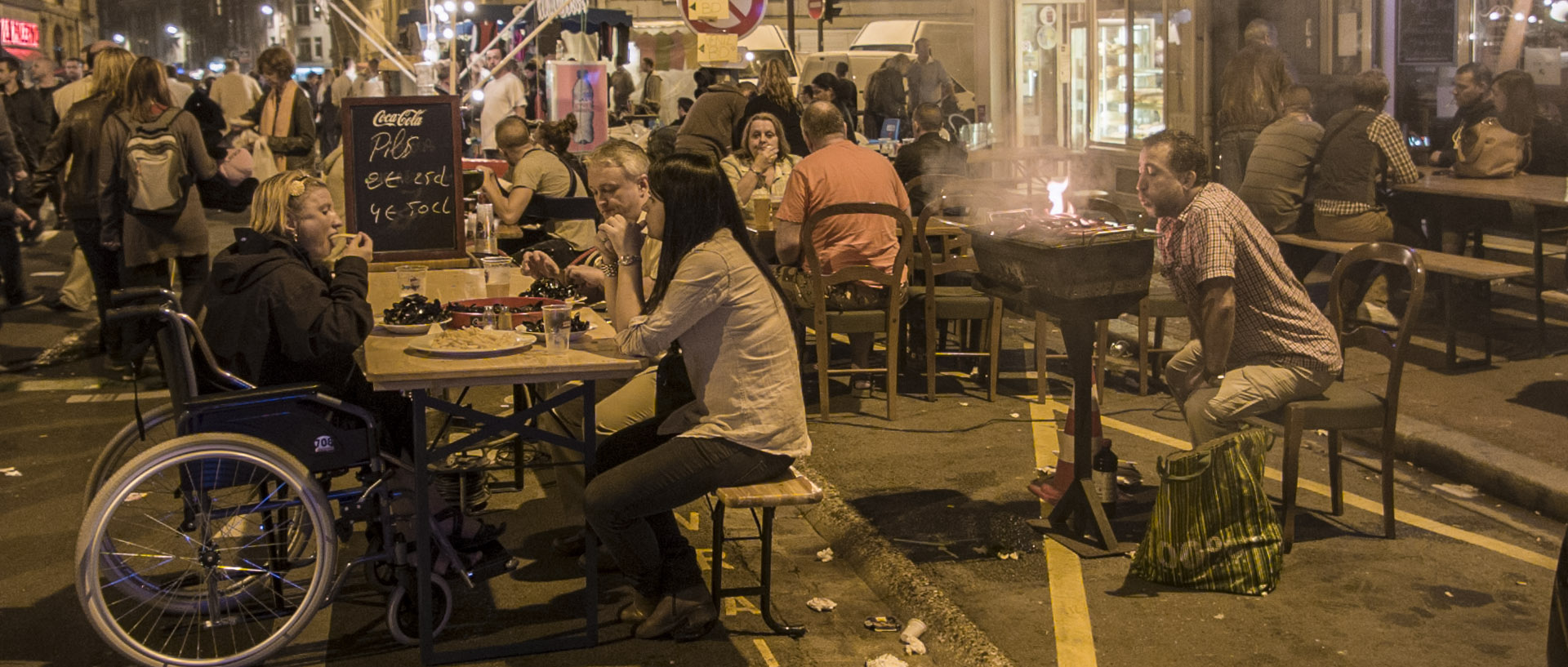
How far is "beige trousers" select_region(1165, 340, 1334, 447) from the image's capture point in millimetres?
5242

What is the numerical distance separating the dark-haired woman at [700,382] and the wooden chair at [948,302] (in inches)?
117

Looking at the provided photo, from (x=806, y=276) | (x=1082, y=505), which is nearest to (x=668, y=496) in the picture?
(x=1082, y=505)

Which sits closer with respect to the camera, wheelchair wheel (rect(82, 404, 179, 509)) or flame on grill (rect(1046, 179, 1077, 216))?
wheelchair wheel (rect(82, 404, 179, 509))

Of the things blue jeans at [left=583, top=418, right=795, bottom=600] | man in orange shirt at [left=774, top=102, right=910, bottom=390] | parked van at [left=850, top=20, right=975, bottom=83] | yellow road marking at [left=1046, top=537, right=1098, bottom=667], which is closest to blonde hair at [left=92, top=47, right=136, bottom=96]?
man in orange shirt at [left=774, top=102, right=910, bottom=390]

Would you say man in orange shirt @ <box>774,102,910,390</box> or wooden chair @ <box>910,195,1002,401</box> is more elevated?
man in orange shirt @ <box>774,102,910,390</box>

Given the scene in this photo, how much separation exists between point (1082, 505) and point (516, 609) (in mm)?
2170

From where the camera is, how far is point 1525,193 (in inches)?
337

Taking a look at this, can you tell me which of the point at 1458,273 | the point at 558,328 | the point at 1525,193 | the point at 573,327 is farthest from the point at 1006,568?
the point at 1525,193

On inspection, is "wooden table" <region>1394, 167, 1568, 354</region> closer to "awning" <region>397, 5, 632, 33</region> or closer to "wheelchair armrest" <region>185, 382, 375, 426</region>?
"wheelchair armrest" <region>185, 382, 375, 426</region>

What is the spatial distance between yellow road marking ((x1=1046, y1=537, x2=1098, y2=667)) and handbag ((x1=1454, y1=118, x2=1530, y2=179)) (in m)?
5.87

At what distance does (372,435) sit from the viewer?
448 centimetres

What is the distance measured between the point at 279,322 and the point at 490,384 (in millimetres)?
875

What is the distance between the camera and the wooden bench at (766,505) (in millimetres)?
4328

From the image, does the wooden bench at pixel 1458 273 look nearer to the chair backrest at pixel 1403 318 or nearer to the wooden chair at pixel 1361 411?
the chair backrest at pixel 1403 318
